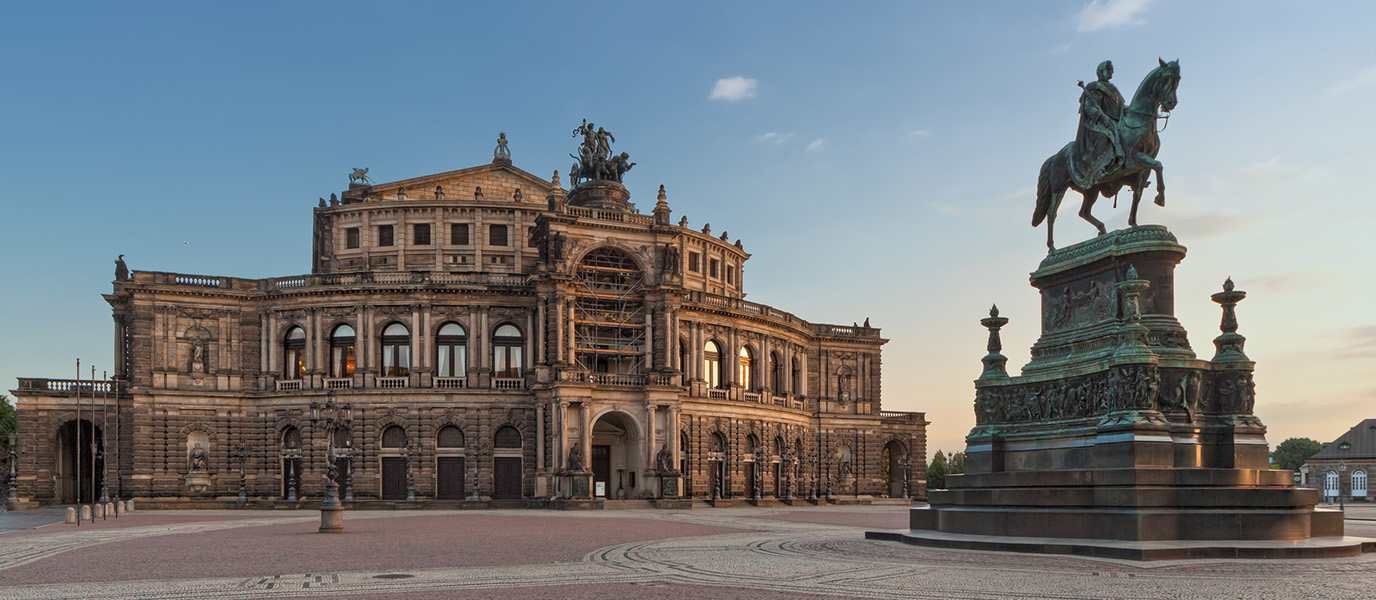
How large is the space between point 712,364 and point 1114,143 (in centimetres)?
5609

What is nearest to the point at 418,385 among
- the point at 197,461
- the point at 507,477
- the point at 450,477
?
the point at 450,477

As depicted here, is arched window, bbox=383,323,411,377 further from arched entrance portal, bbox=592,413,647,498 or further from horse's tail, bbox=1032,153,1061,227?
horse's tail, bbox=1032,153,1061,227

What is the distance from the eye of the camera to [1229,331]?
23750mm

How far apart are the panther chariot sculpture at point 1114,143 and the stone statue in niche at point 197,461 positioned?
2273 inches

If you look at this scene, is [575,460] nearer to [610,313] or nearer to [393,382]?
[610,313]

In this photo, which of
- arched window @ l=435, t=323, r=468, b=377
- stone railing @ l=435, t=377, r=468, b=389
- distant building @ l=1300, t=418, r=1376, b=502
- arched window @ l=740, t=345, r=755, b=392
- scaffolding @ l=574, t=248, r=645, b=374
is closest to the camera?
stone railing @ l=435, t=377, r=468, b=389

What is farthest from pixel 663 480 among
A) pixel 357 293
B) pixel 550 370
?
pixel 357 293

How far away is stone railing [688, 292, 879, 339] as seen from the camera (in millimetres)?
77250

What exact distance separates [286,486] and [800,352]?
36.3m

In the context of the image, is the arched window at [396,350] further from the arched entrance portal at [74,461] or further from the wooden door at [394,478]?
the arched entrance portal at [74,461]

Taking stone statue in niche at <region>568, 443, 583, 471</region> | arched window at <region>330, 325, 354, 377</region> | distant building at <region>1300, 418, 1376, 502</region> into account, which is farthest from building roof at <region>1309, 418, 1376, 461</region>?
arched window at <region>330, 325, 354, 377</region>

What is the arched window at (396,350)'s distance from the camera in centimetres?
7231

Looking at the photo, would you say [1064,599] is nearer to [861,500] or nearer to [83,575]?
[83,575]

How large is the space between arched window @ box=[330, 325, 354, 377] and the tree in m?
119
